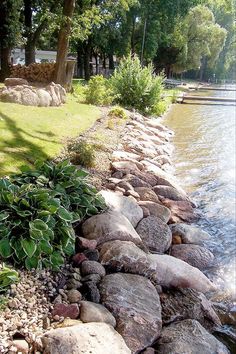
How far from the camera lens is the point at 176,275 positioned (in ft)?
15.3

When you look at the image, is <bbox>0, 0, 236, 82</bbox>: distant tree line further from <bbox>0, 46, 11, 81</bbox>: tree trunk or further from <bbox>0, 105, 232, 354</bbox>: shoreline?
<bbox>0, 105, 232, 354</bbox>: shoreline

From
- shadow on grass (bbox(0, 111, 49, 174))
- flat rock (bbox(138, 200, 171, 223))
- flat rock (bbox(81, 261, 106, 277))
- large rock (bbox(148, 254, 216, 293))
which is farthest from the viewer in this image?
shadow on grass (bbox(0, 111, 49, 174))

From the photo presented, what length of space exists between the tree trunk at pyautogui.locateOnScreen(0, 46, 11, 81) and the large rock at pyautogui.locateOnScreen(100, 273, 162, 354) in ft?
55.2

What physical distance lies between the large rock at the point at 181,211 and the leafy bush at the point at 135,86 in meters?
10.8

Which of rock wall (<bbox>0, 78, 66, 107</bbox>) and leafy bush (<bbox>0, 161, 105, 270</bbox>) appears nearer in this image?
leafy bush (<bbox>0, 161, 105, 270</bbox>)

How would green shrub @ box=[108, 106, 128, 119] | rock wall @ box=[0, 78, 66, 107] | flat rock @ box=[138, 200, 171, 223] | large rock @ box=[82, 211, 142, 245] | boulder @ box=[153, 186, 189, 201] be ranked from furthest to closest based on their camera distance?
green shrub @ box=[108, 106, 128, 119] < rock wall @ box=[0, 78, 66, 107] < boulder @ box=[153, 186, 189, 201] < flat rock @ box=[138, 200, 171, 223] < large rock @ box=[82, 211, 142, 245]

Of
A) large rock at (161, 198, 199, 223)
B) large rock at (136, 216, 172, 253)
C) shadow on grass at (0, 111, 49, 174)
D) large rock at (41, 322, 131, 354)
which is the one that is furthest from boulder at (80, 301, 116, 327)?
large rock at (161, 198, 199, 223)

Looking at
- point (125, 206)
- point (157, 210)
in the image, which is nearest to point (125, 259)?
point (125, 206)

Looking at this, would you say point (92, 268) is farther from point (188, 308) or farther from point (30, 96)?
point (30, 96)

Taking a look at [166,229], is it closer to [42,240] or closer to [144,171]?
[42,240]

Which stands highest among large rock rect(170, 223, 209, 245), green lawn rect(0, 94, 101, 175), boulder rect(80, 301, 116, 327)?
green lawn rect(0, 94, 101, 175)

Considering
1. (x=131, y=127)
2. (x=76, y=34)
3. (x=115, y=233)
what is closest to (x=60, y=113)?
(x=131, y=127)

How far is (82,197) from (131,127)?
315 inches

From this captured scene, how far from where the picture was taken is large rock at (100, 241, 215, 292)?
433 centimetres
